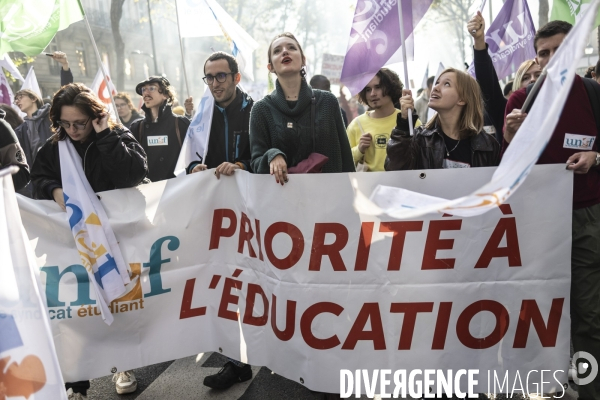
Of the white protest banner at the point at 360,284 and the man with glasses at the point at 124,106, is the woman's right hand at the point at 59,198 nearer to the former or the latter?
the white protest banner at the point at 360,284

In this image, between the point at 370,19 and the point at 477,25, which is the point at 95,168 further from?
the point at 477,25

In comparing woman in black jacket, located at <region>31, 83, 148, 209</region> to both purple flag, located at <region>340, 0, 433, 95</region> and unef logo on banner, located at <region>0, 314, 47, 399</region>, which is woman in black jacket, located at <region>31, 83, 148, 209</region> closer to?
unef logo on banner, located at <region>0, 314, 47, 399</region>

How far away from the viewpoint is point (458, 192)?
3004 millimetres

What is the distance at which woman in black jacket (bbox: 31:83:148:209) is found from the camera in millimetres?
3408

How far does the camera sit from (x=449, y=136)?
3.32 meters

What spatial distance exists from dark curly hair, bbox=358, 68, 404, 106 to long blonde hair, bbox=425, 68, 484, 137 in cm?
99

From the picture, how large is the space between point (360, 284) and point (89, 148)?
1.89 metres

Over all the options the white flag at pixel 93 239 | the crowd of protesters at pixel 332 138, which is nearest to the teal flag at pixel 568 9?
the crowd of protesters at pixel 332 138

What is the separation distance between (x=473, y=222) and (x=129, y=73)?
52.6m

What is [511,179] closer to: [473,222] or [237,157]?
[473,222]

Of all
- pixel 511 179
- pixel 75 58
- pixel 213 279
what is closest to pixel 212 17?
pixel 213 279

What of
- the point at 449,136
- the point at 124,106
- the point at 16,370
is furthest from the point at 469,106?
the point at 124,106

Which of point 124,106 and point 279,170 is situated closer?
point 279,170

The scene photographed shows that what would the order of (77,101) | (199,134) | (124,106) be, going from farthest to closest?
(124,106), (199,134), (77,101)
